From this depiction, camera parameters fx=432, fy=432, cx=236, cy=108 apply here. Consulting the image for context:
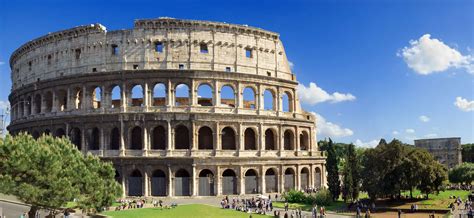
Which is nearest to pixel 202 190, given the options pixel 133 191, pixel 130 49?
pixel 133 191

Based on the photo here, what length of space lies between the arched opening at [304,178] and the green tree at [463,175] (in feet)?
89.1

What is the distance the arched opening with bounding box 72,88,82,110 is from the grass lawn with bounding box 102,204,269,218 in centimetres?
1805

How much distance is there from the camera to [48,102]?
51.9 m

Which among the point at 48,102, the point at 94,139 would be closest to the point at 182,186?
the point at 94,139

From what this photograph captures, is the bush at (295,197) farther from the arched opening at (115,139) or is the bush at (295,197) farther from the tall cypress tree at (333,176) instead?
the arched opening at (115,139)

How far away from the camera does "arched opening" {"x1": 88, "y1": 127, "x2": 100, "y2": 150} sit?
152 ft

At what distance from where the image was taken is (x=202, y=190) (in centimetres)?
4462

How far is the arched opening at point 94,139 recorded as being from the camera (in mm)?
46472

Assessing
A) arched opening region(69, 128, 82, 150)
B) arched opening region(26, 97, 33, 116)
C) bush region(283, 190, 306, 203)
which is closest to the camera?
bush region(283, 190, 306, 203)

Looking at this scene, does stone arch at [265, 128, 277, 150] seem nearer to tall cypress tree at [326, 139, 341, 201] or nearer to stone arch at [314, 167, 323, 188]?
stone arch at [314, 167, 323, 188]

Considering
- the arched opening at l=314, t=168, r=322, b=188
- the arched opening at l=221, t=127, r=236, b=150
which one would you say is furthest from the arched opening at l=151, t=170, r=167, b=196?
the arched opening at l=314, t=168, r=322, b=188

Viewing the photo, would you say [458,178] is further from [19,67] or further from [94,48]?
[19,67]

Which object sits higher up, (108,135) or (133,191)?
(108,135)

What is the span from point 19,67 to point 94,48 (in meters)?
15.8
